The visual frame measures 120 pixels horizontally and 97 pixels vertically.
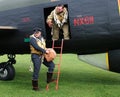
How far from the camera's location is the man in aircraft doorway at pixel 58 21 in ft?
34.0

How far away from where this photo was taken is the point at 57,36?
10.9 metres

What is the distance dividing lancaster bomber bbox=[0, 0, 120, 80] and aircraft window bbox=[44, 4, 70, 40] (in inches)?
1.4

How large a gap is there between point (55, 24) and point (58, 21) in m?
0.28

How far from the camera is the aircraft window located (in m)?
10.4

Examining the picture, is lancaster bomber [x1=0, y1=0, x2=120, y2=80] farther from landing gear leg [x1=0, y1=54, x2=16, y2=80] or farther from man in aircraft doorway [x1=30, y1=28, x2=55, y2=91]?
man in aircraft doorway [x1=30, y1=28, x2=55, y2=91]

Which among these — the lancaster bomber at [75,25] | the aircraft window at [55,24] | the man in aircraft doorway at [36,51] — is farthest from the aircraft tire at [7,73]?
the man in aircraft doorway at [36,51]

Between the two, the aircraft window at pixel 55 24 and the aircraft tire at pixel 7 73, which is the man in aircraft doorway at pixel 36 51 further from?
the aircraft tire at pixel 7 73

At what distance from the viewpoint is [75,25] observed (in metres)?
10.1

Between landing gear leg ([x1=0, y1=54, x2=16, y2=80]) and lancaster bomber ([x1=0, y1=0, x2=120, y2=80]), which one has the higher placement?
lancaster bomber ([x1=0, y1=0, x2=120, y2=80])

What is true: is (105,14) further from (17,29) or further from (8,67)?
(8,67)

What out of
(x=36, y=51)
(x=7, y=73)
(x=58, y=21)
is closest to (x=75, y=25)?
Answer: (x=58, y=21)

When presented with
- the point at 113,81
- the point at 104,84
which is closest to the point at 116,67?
the point at 104,84

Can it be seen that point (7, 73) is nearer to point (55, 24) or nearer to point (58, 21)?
point (55, 24)

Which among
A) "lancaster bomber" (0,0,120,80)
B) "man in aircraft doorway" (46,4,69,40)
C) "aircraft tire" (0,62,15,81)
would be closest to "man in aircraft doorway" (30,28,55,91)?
"man in aircraft doorway" (46,4,69,40)
